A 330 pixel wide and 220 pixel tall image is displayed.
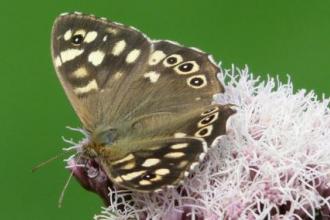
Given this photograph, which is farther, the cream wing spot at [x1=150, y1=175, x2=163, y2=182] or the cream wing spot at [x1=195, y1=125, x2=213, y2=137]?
the cream wing spot at [x1=195, y1=125, x2=213, y2=137]

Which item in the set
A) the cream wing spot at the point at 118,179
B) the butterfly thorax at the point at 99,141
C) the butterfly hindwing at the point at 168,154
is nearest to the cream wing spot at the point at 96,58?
the butterfly thorax at the point at 99,141

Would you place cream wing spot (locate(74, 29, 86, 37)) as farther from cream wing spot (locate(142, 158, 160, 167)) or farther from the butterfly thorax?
cream wing spot (locate(142, 158, 160, 167))

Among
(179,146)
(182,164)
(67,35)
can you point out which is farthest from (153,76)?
Result: (182,164)

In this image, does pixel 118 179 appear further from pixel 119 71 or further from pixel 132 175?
pixel 119 71

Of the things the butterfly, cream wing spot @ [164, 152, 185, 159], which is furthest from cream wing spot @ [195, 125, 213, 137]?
cream wing spot @ [164, 152, 185, 159]

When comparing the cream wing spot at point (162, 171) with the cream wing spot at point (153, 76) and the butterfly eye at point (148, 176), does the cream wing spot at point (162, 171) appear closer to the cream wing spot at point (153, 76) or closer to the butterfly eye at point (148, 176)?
the butterfly eye at point (148, 176)

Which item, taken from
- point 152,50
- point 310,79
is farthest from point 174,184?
point 310,79
